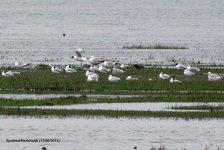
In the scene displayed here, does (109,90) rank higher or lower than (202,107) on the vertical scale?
lower

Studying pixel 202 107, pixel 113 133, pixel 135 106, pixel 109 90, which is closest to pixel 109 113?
pixel 135 106

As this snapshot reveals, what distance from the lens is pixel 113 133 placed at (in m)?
15.2

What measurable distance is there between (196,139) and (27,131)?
13.7 feet

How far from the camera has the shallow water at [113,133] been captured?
13.7m

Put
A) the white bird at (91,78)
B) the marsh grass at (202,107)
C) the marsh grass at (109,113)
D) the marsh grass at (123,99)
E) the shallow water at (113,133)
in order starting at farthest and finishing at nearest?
the white bird at (91,78)
the marsh grass at (123,99)
the marsh grass at (202,107)
the marsh grass at (109,113)
the shallow water at (113,133)

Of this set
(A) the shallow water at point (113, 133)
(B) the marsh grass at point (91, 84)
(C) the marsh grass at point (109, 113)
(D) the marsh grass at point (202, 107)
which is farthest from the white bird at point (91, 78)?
(A) the shallow water at point (113, 133)

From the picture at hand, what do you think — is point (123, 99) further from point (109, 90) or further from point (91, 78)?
point (91, 78)

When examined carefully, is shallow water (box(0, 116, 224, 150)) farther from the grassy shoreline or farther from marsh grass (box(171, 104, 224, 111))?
marsh grass (box(171, 104, 224, 111))

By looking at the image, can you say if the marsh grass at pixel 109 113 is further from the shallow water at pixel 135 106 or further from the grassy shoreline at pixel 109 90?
the shallow water at pixel 135 106

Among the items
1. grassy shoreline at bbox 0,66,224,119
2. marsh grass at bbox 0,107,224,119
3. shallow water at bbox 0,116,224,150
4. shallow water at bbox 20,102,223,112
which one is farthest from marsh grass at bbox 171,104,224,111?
shallow water at bbox 0,116,224,150

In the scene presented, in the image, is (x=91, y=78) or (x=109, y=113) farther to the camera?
(x=91, y=78)

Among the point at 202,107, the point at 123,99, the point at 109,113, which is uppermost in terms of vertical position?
the point at 109,113

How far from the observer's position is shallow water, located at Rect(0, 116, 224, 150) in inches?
541

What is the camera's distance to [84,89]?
23.7 m
